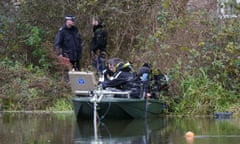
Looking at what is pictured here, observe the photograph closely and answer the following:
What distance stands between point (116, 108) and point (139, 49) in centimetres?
595

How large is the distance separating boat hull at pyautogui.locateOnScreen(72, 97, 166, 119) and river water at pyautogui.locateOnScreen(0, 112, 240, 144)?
22cm

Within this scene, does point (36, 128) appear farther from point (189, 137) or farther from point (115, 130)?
point (189, 137)

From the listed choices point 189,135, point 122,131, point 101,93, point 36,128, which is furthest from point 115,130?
point 189,135

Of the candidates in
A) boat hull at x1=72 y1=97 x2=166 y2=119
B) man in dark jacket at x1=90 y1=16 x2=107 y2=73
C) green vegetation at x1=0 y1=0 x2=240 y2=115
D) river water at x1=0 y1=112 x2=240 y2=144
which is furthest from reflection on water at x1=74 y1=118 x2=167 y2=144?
man in dark jacket at x1=90 y1=16 x2=107 y2=73

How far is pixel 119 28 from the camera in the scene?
26094mm

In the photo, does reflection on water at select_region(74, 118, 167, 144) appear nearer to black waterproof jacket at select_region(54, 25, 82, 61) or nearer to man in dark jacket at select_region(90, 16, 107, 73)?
black waterproof jacket at select_region(54, 25, 82, 61)

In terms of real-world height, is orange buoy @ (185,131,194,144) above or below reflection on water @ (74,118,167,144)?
above

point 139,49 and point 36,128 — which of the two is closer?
point 36,128

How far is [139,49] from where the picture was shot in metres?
25.0

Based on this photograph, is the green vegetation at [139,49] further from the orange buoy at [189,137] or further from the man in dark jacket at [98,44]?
the orange buoy at [189,137]

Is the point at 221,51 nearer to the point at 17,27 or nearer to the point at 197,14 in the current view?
the point at 197,14

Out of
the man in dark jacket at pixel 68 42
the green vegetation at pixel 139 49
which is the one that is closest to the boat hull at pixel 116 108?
the green vegetation at pixel 139 49

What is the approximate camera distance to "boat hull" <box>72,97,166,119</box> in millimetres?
19109

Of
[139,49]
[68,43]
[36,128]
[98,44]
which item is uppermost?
[68,43]
